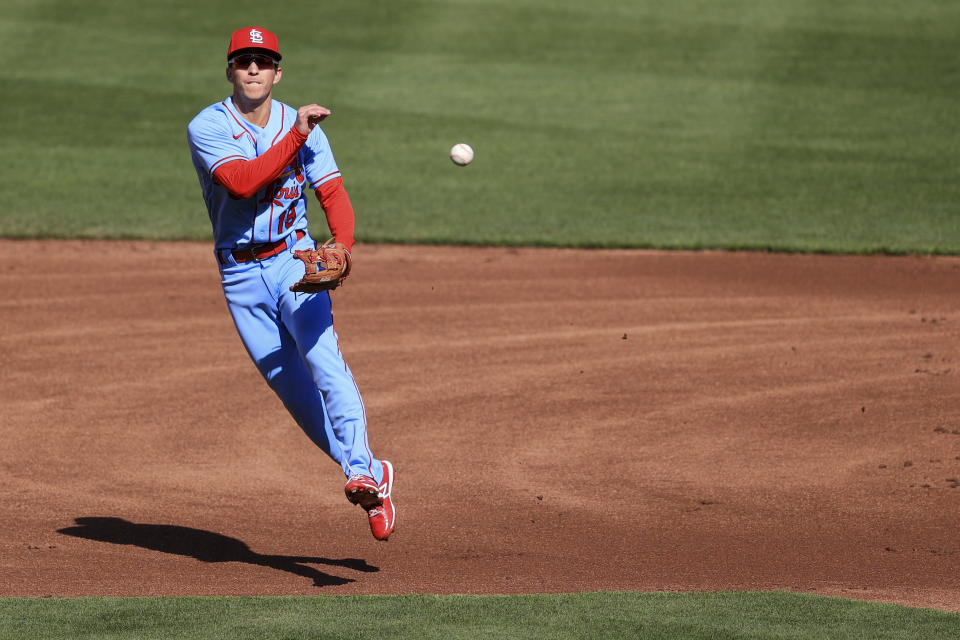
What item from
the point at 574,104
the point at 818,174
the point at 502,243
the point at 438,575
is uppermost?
the point at 574,104

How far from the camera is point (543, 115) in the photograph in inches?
768

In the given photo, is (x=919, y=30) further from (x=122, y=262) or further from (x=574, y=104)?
(x=122, y=262)

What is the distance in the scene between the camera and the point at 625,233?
48.7 feet

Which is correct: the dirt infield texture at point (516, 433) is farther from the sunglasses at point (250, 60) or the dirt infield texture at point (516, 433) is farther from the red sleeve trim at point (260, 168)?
the sunglasses at point (250, 60)

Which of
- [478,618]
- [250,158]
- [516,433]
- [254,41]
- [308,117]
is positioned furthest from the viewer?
[516,433]

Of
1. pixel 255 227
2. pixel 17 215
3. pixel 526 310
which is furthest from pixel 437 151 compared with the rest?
pixel 255 227

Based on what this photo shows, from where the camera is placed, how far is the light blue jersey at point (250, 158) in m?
6.25

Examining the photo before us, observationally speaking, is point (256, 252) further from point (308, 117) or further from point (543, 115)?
point (543, 115)

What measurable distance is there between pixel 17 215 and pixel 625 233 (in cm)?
687

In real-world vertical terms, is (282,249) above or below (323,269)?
above

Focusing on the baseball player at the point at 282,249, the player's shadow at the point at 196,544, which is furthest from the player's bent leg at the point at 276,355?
the player's shadow at the point at 196,544

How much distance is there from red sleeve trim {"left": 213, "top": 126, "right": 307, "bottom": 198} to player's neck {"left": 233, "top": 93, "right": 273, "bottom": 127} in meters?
0.39

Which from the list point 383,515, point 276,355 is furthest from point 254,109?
point 383,515

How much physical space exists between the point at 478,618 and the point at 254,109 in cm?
262
